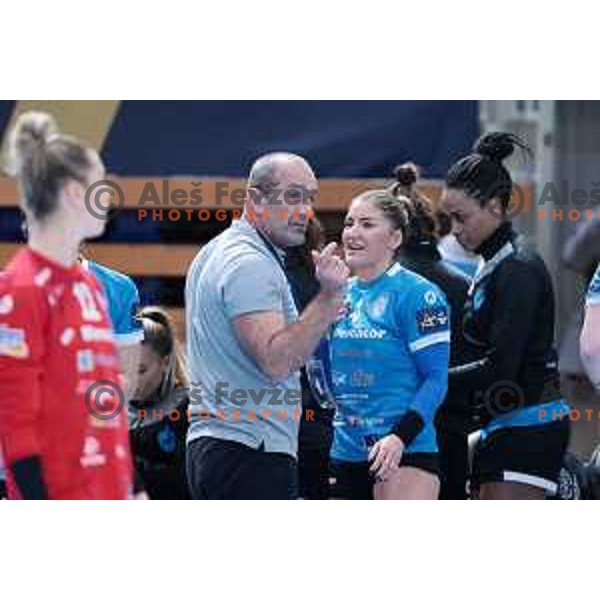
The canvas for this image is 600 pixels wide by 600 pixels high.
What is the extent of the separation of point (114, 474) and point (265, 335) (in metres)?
0.53

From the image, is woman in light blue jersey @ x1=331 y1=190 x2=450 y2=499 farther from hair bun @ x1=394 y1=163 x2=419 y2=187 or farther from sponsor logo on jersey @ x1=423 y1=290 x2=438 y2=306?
hair bun @ x1=394 y1=163 x2=419 y2=187

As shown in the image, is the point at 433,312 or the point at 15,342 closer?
the point at 15,342

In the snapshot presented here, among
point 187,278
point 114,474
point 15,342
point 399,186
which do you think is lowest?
point 114,474

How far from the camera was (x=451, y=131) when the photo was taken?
17.5 feet

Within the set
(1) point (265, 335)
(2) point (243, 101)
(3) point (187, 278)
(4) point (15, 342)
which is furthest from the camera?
(2) point (243, 101)

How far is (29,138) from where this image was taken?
11.5 feet

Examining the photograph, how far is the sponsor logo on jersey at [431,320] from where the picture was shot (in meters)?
4.36

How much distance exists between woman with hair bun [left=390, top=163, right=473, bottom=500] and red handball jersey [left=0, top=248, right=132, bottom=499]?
120 centimetres

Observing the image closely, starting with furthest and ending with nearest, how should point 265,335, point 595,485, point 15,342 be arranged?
1. point 595,485
2. point 265,335
3. point 15,342

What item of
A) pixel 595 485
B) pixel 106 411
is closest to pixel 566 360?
pixel 595 485

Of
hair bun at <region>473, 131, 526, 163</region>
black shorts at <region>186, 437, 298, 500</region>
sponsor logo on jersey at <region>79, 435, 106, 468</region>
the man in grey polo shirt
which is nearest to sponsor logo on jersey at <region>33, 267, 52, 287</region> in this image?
sponsor logo on jersey at <region>79, 435, 106, 468</region>

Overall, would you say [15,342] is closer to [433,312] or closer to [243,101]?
[433,312]

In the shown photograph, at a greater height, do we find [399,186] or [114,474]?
[399,186]

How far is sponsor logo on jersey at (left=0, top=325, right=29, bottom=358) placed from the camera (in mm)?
3430
